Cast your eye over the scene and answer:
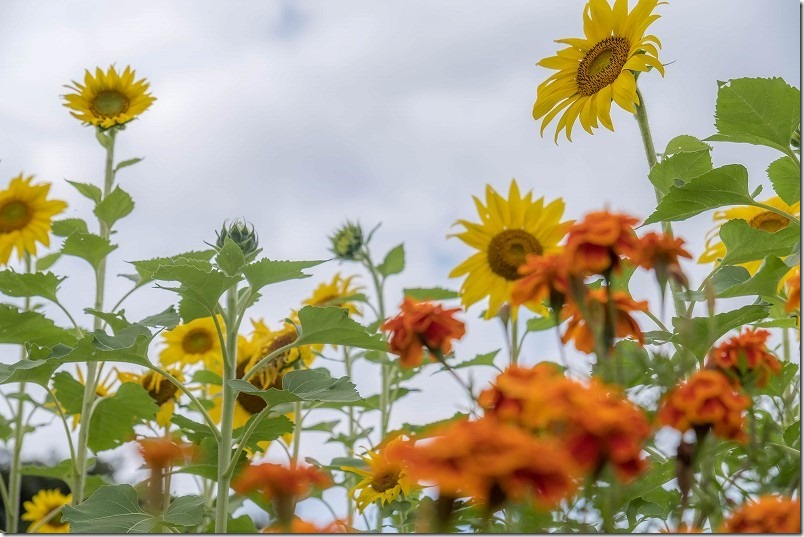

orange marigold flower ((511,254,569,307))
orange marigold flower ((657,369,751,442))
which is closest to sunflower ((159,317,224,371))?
orange marigold flower ((511,254,569,307))

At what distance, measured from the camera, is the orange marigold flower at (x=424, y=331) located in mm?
841

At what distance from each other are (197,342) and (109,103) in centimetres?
66

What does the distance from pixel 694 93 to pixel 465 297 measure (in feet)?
1.88

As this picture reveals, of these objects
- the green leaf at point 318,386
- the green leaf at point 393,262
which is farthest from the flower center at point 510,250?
the green leaf at point 393,262

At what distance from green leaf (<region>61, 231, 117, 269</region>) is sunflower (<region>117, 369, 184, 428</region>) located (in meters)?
0.47

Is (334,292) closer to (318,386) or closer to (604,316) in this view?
(318,386)

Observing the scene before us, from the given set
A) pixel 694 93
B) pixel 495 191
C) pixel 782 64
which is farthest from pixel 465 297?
pixel 782 64

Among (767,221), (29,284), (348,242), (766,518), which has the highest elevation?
(348,242)

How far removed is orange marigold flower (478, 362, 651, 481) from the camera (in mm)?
549

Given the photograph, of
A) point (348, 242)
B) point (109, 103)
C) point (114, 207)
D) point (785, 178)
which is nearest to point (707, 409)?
point (785, 178)

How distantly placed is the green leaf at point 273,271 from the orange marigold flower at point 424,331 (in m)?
0.53

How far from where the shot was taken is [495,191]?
1445 millimetres

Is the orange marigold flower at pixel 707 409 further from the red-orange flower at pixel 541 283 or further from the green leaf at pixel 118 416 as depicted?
the green leaf at pixel 118 416

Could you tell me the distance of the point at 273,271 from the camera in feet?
4.54
